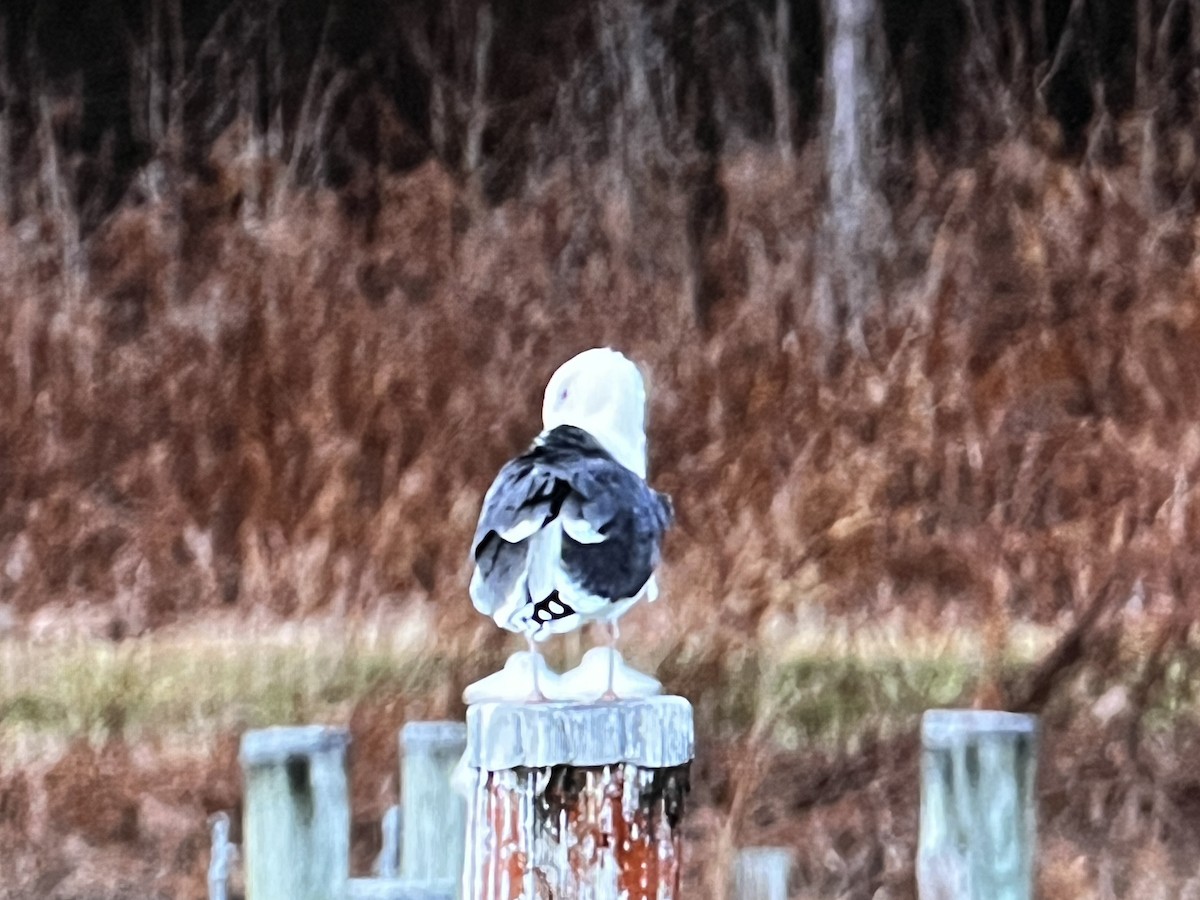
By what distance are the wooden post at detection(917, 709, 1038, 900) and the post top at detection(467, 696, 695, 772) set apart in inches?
10.5

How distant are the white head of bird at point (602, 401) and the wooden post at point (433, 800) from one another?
0.41 m

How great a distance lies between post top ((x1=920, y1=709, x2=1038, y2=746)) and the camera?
5.14 ft

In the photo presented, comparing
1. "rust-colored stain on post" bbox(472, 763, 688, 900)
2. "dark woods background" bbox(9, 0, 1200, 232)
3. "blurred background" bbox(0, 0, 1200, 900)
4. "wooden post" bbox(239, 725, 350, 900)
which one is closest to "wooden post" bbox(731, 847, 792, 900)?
"rust-colored stain on post" bbox(472, 763, 688, 900)

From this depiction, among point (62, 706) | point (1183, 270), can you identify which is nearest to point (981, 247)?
point (1183, 270)

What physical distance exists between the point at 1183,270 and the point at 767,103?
3.88ft

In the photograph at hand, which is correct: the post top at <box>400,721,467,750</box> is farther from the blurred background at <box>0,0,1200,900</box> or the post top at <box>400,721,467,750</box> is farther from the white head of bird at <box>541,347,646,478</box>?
the blurred background at <box>0,0,1200,900</box>

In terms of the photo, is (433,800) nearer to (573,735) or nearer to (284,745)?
(284,745)

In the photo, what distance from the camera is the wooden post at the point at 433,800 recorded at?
204 cm

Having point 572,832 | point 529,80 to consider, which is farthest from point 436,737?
point 529,80

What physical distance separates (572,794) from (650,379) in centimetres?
267

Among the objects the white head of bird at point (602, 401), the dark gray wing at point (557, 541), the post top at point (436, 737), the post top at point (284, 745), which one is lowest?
the post top at point (436, 737)

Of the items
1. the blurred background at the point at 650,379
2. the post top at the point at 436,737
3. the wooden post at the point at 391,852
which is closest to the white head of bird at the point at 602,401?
the post top at the point at 436,737

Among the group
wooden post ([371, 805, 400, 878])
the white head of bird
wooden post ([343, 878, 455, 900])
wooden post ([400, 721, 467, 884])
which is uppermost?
the white head of bird

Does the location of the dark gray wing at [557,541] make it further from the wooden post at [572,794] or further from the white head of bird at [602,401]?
the wooden post at [572,794]
